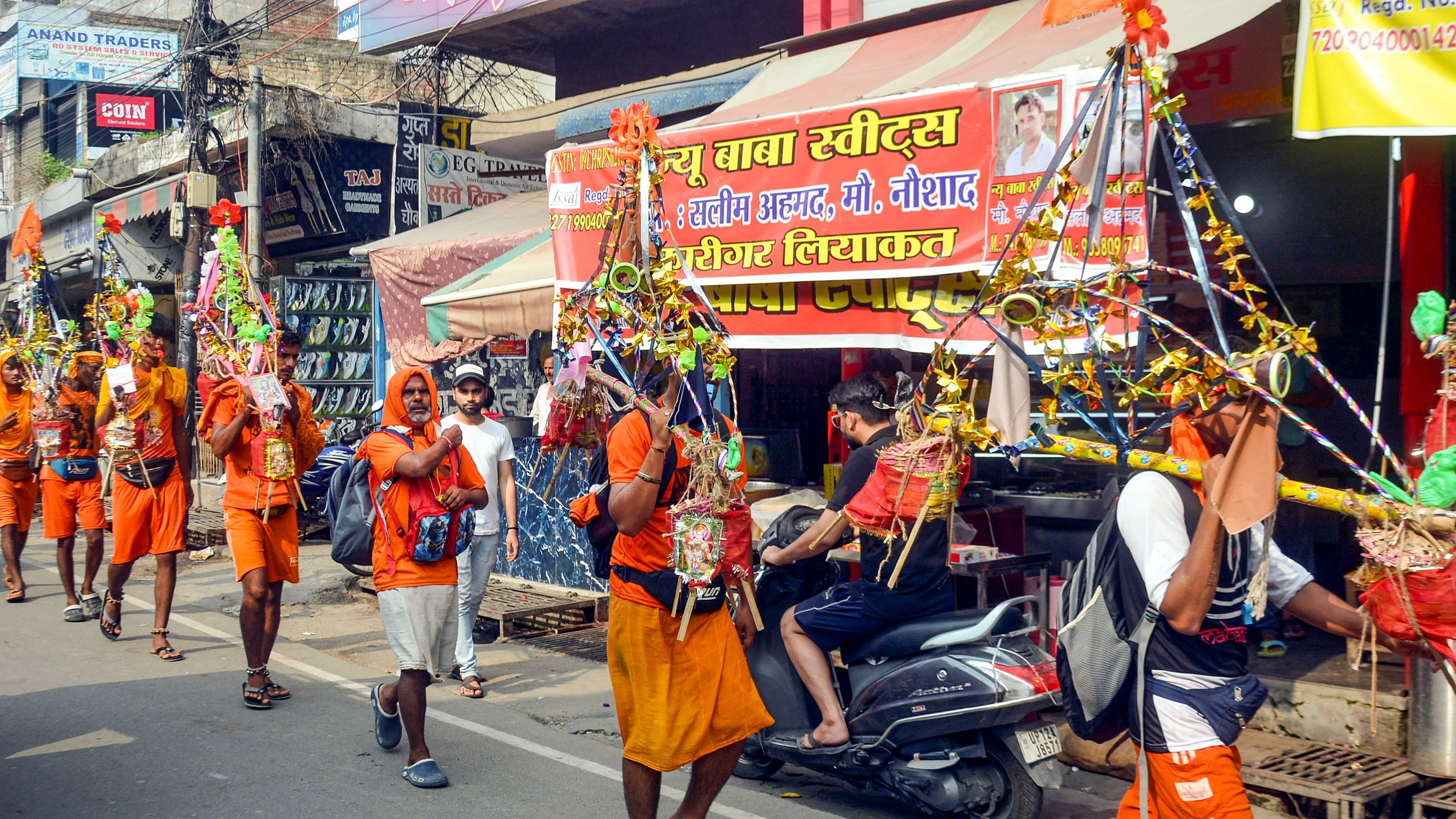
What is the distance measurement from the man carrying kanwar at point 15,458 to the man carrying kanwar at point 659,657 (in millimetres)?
7292

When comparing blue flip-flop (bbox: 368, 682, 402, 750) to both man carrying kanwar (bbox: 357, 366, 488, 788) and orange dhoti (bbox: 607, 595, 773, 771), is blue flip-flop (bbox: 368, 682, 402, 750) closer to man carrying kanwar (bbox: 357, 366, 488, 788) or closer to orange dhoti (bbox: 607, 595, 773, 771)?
man carrying kanwar (bbox: 357, 366, 488, 788)

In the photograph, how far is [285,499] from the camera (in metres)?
6.46

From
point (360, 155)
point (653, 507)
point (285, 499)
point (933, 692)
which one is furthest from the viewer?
point (360, 155)

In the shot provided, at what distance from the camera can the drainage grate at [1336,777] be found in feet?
15.6

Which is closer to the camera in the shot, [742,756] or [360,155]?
[742,756]

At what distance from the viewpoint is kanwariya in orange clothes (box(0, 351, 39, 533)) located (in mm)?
9141

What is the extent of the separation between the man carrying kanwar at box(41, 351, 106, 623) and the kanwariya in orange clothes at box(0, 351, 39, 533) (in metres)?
0.43

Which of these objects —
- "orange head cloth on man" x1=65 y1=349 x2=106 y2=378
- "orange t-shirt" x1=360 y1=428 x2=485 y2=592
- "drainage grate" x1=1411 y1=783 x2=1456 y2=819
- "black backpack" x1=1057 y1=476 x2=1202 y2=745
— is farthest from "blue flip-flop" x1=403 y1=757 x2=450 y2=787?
"orange head cloth on man" x1=65 y1=349 x2=106 y2=378

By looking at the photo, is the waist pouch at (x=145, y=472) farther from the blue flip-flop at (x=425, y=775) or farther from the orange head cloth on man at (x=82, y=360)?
the blue flip-flop at (x=425, y=775)

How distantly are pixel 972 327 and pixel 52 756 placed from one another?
496cm

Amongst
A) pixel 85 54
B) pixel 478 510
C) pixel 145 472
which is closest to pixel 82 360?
pixel 145 472

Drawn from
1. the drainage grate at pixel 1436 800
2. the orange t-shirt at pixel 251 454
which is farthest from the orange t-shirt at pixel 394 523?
the drainage grate at pixel 1436 800

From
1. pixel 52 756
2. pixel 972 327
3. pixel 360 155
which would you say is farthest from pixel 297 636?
pixel 360 155

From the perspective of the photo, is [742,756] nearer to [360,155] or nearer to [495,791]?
[495,791]
